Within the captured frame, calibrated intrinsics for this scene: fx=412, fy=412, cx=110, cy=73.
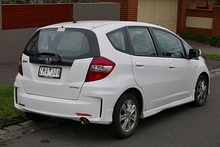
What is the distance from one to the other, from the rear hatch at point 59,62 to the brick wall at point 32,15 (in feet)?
18.1

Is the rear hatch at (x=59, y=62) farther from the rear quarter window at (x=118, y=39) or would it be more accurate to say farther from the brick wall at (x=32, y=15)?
the brick wall at (x=32, y=15)

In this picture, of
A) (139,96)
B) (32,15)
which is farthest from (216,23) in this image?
(139,96)

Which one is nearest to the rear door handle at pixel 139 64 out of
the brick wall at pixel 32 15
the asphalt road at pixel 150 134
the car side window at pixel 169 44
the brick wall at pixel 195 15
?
the car side window at pixel 169 44

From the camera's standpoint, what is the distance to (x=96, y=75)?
17.9 feet

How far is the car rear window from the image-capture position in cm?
559

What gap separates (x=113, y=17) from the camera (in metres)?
15.4

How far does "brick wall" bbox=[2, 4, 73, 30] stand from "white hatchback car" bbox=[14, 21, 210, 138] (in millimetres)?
5415

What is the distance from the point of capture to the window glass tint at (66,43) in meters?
5.60

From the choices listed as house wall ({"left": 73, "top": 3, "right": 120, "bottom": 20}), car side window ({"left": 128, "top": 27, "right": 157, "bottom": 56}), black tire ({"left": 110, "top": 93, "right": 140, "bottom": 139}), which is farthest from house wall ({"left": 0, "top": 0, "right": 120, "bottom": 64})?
black tire ({"left": 110, "top": 93, "right": 140, "bottom": 139})

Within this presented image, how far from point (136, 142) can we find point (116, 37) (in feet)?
4.99

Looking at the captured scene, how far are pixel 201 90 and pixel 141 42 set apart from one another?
218 centimetres

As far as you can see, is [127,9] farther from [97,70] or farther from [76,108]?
[76,108]

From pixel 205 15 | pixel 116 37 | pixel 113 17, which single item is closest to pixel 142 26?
pixel 116 37

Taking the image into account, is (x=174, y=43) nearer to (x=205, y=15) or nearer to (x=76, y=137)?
(x=76, y=137)
